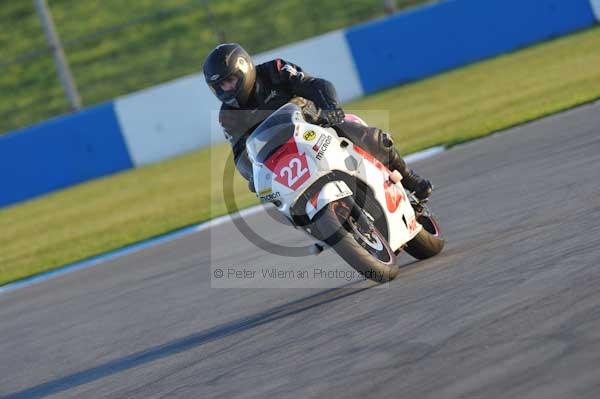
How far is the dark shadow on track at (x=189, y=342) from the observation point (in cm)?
640

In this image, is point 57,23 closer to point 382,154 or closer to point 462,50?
point 462,50

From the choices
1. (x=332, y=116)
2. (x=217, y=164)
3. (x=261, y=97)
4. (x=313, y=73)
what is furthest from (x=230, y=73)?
(x=313, y=73)

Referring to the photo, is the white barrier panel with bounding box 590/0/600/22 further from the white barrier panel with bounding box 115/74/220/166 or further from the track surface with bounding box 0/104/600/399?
the track surface with bounding box 0/104/600/399

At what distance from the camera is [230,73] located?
6.79m

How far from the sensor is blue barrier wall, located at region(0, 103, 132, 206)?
68.5ft

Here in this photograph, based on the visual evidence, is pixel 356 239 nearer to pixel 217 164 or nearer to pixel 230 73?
pixel 230 73

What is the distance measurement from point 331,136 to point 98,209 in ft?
35.7

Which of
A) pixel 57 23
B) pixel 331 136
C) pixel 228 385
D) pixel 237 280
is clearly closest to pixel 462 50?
pixel 57 23

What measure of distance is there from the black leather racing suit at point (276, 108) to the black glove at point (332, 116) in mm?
119

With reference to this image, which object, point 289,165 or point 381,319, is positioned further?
point 289,165

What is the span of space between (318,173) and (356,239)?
0.46m

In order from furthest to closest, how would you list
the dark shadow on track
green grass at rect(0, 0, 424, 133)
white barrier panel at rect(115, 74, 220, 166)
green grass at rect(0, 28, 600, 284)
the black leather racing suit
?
green grass at rect(0, 0, 424, 133)
white barrier panel at rect(115, 74, 220, 166)
green grass at rect(0, 28, 600, 284)
the black leather racing suit
the dark shadow on track

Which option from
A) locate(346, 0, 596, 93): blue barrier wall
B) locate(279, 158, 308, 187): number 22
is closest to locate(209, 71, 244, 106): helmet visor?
locate(279, 158, 308, 187): number 22

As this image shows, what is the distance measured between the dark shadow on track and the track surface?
0.06ft
